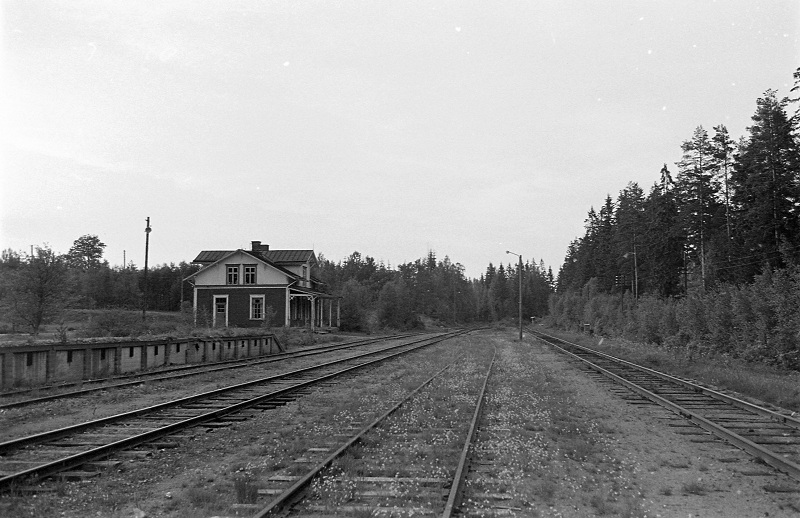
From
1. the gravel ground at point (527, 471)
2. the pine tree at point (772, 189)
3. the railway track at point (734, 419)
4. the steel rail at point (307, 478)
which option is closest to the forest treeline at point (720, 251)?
the pine tree at point (772, 189)

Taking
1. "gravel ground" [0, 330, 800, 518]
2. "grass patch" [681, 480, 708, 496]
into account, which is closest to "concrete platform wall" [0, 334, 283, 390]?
"gravel ground" [0, 330, 800, 518]

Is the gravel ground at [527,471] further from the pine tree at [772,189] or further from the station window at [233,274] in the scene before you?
the station window at [233,274]

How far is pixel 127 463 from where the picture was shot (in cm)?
747

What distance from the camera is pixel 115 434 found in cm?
923

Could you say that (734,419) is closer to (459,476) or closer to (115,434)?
(459,476)

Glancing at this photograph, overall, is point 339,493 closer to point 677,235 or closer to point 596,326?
point 677,235

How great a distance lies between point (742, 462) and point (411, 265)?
121413 mm

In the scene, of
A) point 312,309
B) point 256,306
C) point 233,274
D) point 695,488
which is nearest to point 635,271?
point 312,309

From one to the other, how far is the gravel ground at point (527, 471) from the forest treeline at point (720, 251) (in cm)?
1405

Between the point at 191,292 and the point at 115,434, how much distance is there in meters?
83.4

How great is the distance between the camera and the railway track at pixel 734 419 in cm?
826

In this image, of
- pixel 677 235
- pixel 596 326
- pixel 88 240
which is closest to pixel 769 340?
pixel 677 235

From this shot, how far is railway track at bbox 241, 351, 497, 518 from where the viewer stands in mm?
5855

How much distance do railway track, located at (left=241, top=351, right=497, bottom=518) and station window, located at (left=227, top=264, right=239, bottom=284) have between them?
40625mm
